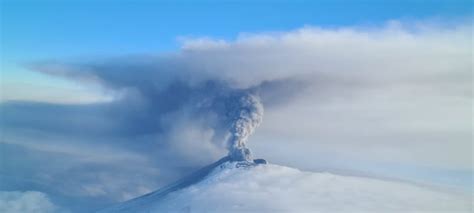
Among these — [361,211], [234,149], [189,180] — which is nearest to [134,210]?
[189,180]

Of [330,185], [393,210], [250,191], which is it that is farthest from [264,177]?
[393,210]

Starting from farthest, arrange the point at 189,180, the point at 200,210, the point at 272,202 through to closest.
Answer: the point at 189,180 → the point at 272,202 → the point at 200,210

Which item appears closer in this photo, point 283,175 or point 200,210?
point 200,210

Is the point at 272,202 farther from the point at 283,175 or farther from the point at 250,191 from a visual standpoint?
the point at 283,175

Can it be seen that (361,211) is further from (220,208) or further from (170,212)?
(170,212)

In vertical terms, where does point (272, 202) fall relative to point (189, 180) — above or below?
below

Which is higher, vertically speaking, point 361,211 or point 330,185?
point 330,185

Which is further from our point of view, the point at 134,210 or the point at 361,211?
the point at 134,210

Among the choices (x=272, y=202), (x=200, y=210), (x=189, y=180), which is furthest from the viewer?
(x=189, y=180)

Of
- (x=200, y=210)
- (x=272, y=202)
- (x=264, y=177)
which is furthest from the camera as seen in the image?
(x=264, y=177)
